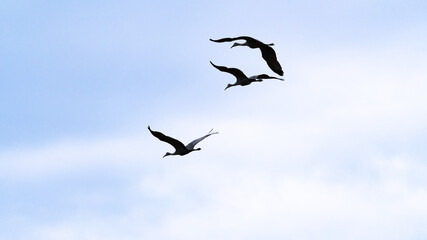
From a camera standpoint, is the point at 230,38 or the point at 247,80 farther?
the point at 247,80

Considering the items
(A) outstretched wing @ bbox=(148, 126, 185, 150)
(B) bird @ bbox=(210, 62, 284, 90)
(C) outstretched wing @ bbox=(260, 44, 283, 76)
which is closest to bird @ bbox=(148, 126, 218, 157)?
(A) outstretched wing @ bbox=(148, 126, 185, 150)

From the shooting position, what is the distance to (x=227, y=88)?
152 feet

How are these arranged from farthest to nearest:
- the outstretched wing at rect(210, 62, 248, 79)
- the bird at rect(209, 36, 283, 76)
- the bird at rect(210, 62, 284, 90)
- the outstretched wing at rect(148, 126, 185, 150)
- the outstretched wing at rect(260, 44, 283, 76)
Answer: the outstretched wing at rect(210, 62, 248, 79)
the bird at rect(210, 62, 284, 90)
the outstretched wing at rect(148, 126, 185, 150)
the outstretched wing at rect(260, 44, 283, 76)
the bird at rect(209, 36, 283, 76)

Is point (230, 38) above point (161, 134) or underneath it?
Answer: above

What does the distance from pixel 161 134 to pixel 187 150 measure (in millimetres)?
2676

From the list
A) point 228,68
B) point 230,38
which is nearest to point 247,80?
point 228,68

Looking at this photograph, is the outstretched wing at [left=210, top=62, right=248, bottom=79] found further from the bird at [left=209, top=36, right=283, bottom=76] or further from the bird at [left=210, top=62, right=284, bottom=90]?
the bird at [left=209, top=36, right=283, bottom=76]

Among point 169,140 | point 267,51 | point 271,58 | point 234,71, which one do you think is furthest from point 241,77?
point 169,140

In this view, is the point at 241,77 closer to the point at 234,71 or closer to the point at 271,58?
the point at 234,71

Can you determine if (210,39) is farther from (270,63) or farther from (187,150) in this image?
(187,150)

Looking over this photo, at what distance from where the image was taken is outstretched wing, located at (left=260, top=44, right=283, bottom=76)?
4194 centimetres

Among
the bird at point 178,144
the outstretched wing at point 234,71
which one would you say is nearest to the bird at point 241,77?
the outstretched wing at point 234,71

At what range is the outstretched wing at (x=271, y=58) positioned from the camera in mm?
41938

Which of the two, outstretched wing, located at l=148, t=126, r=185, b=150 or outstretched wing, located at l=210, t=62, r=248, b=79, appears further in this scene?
outstretched wing, located at l=210, t=62, r=248, b=79
